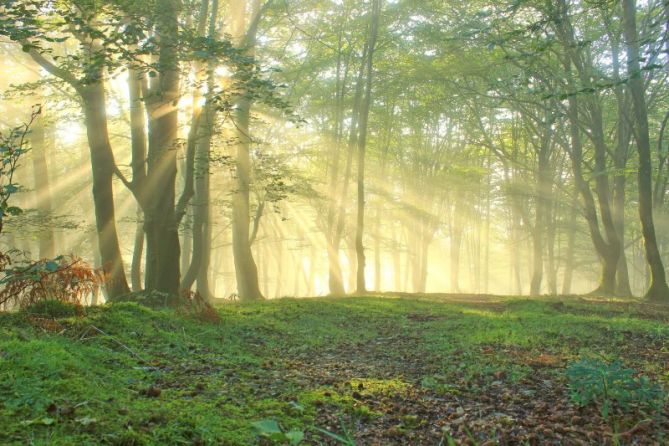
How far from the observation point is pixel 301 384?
200 inches

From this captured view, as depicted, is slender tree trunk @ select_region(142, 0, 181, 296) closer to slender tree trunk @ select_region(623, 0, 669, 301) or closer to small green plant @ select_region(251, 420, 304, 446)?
small green plant @ select_region(251, 420, 304, 446)

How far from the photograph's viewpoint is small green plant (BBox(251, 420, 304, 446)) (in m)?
3.40

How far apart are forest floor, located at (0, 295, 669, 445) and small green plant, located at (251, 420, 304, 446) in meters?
0.01

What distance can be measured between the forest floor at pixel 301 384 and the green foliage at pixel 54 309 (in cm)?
24

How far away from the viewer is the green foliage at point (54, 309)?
20.7ft

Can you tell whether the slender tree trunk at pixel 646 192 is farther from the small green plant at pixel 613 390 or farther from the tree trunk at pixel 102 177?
the tree trunk at pixel 102 177

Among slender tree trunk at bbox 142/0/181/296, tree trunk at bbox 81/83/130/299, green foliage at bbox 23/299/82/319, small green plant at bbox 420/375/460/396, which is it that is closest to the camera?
small green plant at bbox 420/375/460/396

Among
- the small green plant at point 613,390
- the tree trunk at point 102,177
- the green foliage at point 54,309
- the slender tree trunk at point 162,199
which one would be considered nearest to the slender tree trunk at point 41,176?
the tree trunk at point 102,177

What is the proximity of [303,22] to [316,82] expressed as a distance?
4119 mm

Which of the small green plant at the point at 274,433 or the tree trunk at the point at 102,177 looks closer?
the small green plant at the point at 274,433

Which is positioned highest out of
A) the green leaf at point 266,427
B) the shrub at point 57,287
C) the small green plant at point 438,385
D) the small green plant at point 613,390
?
the shrub at point 57,287

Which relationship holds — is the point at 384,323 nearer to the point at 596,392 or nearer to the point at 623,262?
the point at 596,392

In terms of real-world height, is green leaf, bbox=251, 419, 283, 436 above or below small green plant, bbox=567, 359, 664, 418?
below

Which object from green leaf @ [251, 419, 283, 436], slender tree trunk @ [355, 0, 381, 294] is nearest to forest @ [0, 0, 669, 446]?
green leaf @ [251, 419, 283, 436]
